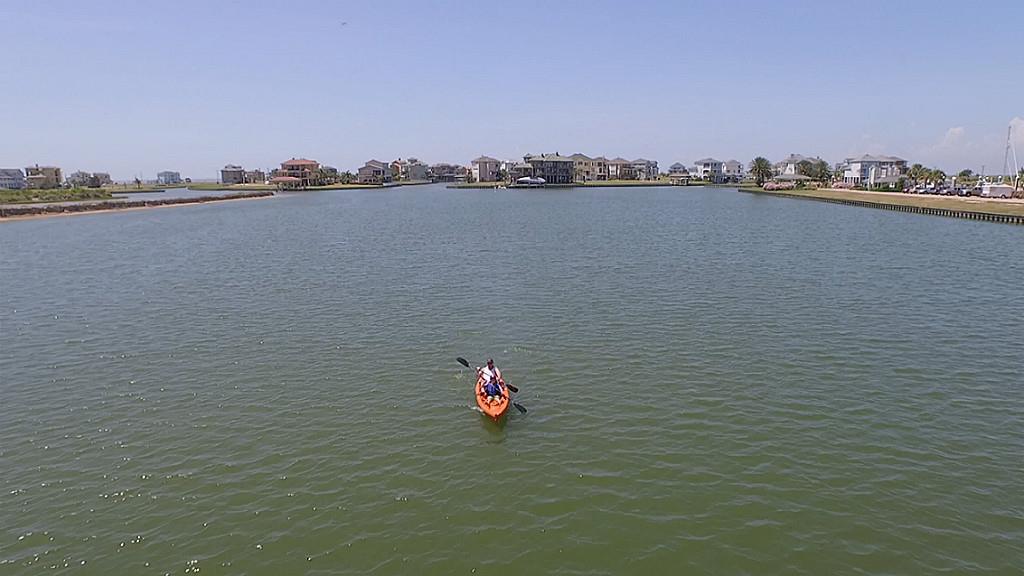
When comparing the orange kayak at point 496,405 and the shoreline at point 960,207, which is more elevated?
the shoreline at point 960,207

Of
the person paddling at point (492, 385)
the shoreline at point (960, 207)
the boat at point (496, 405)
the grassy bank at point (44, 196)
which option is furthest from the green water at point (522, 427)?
the grassy bank at point (44, 196)

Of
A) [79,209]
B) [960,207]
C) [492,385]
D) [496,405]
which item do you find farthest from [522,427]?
[79,209]

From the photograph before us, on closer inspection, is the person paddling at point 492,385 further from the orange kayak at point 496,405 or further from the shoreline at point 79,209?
the shoreline at point 79,209

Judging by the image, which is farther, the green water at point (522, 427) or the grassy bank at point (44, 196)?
the grassy bank at point (44, 196)

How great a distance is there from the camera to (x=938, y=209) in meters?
93.9

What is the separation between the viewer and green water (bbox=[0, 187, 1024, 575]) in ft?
49.2

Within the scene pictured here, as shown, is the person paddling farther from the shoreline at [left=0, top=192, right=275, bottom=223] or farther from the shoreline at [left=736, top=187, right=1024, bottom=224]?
the shoreline at [left=0, top=192, right=275, bottom=223]

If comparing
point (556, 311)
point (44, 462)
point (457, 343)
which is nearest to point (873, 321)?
point (556, 311)

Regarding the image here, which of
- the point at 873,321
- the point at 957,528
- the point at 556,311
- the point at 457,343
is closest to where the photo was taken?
the point at 957,528

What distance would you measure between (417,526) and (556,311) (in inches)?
851

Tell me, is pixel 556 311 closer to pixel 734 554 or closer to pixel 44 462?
pixel 734 554

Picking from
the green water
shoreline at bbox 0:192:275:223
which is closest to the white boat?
the green water

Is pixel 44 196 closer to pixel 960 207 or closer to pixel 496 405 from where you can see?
pixel 496 405

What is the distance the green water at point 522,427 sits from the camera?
1499cm
